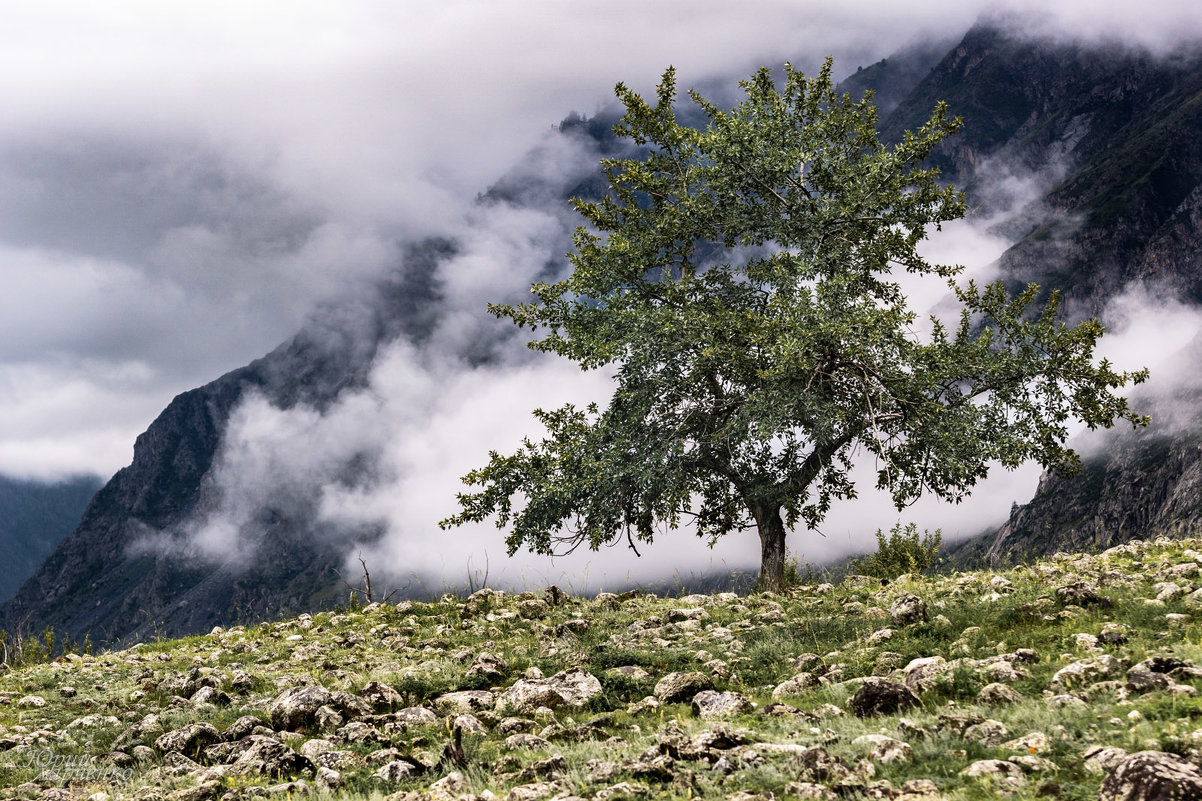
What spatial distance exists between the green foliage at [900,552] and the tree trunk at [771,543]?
2483 mm

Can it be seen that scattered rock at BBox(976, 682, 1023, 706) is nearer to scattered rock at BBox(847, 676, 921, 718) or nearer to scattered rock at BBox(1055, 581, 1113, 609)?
scattered rock at BBox(847, 676, 921, 718)

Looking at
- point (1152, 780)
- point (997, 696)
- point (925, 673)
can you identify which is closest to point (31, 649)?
point (925, 673)

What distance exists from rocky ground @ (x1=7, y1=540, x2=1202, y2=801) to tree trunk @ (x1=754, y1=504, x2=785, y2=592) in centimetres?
287

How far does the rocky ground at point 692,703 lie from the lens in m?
5.94

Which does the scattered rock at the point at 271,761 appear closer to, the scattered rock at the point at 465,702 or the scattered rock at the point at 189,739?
the scattered rock at the point at 189,739

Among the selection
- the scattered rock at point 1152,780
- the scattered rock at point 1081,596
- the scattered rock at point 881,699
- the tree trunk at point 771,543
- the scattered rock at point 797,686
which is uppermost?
the tree trunk at point 771,543

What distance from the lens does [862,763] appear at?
5.85m

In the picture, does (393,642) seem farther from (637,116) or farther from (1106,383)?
(1106,383)

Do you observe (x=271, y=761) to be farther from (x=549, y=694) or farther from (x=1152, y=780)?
(x=1152, y=780)

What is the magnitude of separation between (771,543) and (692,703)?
12094 mm

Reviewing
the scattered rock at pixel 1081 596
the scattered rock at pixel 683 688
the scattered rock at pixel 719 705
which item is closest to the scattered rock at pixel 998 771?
the scattered rock at pixel 719 705

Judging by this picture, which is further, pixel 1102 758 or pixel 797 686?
pixel 797 686

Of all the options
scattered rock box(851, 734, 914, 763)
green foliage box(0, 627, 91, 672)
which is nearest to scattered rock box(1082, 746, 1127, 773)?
scattered rock box(851, 734, 914, 763)

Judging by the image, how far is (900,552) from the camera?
2250cm
